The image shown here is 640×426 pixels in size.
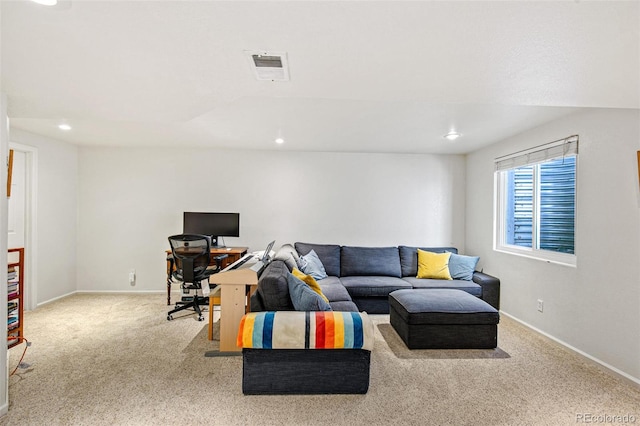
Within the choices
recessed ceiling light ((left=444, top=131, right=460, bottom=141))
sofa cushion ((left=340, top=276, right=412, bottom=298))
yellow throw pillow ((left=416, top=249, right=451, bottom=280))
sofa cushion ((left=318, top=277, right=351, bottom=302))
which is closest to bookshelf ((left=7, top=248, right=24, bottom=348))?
sofa cushion ((left=318, top=277, right=351, bottom=302))

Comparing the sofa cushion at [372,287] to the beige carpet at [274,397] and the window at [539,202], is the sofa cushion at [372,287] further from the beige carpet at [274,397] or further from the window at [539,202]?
the window at [539,202]

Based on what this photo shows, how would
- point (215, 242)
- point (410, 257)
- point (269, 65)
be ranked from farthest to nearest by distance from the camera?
point (215, 242) → point (410, 257) → point (269, 65)

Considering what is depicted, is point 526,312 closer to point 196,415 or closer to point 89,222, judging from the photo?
point 196,415

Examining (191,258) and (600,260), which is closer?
(600,260)

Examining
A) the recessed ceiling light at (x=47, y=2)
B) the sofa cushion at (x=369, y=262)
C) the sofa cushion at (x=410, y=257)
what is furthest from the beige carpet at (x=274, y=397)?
the recessed ceiling light at (x=47, y=2)

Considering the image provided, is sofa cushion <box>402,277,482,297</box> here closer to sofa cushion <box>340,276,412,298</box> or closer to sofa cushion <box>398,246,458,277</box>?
sofa cushion <box>340,276,412,298</box>

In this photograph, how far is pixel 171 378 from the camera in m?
2.51

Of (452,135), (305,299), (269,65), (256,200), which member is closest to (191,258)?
(256,200)

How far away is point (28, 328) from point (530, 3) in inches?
197

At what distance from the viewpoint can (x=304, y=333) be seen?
87.1 inches

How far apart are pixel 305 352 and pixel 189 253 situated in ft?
7.53

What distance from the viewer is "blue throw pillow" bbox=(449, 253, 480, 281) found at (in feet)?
14.5

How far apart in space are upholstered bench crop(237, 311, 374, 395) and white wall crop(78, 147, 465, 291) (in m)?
2.93

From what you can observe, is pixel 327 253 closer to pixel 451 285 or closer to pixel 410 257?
pixel 410 257
